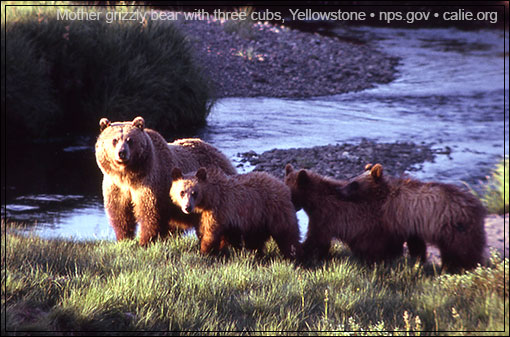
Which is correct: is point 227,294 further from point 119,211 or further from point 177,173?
point 119,211

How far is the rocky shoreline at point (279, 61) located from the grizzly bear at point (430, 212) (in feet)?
41.2

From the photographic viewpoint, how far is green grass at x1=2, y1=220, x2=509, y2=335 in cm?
410

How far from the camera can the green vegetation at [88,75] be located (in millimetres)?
12648

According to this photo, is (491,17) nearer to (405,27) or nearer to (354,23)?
(405,27)

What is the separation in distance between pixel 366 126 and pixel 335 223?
32.4ft

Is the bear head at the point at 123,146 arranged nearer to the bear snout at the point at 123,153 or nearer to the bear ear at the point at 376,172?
the bear snout at the point at 123,153

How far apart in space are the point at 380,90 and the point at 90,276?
54.7 ft

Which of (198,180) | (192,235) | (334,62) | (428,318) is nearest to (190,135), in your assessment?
(192,235)

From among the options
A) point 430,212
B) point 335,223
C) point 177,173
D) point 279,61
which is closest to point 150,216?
point 177,173

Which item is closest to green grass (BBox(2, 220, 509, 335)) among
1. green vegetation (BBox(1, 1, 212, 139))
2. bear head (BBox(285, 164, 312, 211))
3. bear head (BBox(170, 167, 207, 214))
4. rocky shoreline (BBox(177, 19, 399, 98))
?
bear head (BBox(170, 167, 207, 214))

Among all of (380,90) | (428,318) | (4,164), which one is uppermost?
(380,90)

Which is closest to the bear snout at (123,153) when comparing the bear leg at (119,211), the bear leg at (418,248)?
the bear leg at (119,211)

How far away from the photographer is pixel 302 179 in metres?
6.23

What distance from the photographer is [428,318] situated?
4430mm
